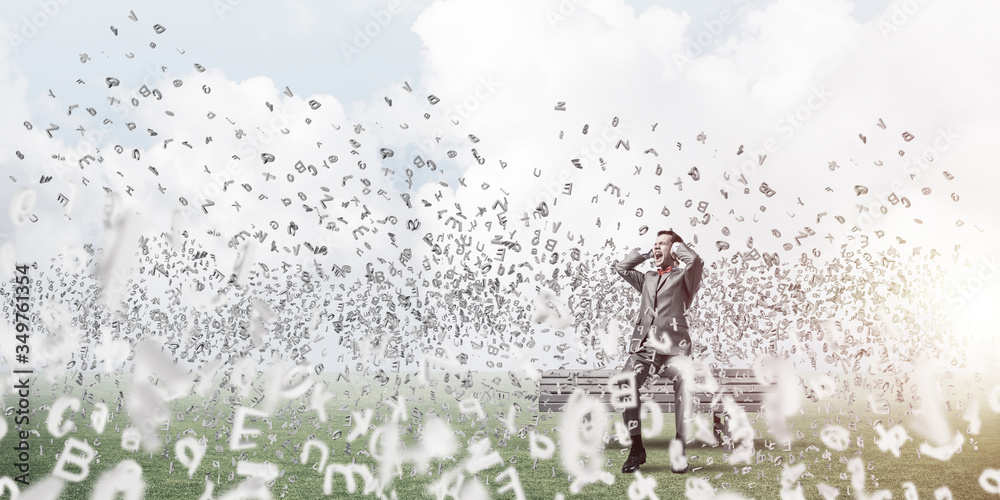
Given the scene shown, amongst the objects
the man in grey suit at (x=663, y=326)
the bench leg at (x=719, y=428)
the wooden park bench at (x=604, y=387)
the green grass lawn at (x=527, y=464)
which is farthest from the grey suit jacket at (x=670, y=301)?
the wooden park bench at (x=604, y=387)

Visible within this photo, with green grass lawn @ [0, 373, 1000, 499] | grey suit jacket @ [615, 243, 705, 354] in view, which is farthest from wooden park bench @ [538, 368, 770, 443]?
grey suit jacket @ [615, 243, 705, 354]

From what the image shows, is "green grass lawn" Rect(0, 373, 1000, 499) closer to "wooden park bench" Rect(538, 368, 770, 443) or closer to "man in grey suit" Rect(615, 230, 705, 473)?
"wooden park bench" Rect(538, 368, 770, 443)

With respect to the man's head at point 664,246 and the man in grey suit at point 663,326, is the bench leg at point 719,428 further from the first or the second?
the man's head at point 664,246

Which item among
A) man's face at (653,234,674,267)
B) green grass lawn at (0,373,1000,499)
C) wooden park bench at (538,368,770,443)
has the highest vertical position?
man's face at (653,234,674,267)

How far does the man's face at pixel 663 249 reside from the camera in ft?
25.6

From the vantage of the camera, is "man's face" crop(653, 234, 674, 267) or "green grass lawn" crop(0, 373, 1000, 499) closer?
"green grass lawn" crop(0, 373, 1000, 499)

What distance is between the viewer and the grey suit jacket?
7797mm

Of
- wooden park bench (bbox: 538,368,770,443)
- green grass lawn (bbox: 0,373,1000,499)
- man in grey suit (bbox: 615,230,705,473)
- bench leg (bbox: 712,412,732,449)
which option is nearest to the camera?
green grass lawn (bbox: 0,373,1000,499)

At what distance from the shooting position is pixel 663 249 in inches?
308

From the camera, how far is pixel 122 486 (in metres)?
7.59

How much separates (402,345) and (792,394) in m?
5.11

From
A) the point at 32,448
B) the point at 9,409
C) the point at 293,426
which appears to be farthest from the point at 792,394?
the point at 9,409

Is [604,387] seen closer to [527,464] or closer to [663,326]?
[527,464]

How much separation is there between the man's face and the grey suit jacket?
94 mm
